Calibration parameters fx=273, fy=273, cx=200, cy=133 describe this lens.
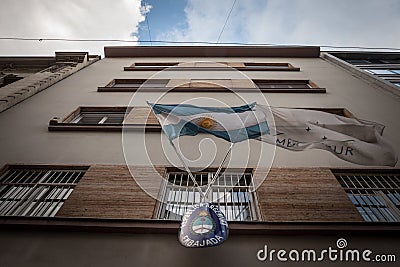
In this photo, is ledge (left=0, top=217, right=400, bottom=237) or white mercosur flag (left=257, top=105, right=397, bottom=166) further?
white mercosur flag (left=257, top=105, right=397, bottom=166)

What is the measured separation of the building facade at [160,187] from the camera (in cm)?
379

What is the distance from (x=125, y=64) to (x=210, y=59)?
4.49 meters

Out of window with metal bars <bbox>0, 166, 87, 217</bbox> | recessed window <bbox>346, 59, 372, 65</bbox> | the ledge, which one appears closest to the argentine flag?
the ledge

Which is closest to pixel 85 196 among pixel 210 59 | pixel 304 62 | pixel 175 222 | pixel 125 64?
pixel 175 222

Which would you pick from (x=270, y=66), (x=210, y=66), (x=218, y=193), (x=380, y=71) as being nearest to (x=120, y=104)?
(x=218, y=193)

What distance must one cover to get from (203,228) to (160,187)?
1.95 m

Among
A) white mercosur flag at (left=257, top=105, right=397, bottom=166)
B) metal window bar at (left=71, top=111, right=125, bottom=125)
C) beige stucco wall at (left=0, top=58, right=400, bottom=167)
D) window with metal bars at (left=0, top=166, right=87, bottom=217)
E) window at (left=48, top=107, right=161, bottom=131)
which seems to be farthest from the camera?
metal window bar at (left=71, top=111, right=125, bottom=125)

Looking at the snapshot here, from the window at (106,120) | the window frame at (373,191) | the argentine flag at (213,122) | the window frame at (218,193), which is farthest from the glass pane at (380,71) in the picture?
the window at (106,120)

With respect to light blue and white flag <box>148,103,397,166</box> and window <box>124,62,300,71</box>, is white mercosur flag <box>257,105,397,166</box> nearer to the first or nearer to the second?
light blue and white flag <box>148,103,397,166</box>

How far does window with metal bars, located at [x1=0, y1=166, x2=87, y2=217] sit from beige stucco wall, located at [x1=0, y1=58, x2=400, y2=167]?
0.26 metres

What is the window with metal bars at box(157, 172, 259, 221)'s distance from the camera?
4628 mm

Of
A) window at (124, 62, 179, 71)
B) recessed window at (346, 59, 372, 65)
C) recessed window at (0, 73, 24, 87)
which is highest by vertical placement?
recessed window at (346, 59, 372, 65)

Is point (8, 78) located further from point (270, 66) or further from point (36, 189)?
point (270, 66)

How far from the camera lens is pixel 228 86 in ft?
33.5
